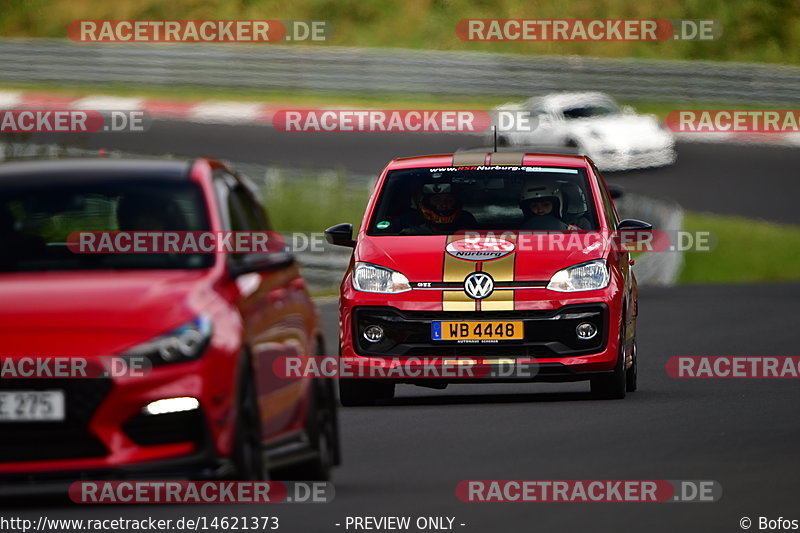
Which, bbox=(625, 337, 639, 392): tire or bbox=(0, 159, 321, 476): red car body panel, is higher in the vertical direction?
bbox=(0, 159, 321, 476): red car body panel

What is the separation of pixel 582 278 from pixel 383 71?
25.8 metres

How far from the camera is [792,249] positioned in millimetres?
28016

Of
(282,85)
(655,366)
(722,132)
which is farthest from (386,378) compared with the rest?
(282,85)

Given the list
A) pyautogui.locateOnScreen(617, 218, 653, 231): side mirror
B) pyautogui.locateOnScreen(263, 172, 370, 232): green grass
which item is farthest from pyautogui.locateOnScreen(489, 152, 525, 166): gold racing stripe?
pyautogui.locateOnScreen(263, 172, 370, 232): green grass

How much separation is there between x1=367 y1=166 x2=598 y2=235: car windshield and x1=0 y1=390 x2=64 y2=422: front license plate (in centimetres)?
576

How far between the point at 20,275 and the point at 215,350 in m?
1.09

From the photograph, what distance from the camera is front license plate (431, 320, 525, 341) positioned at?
1269cm

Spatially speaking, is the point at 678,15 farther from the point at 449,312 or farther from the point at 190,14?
the point at 449,312

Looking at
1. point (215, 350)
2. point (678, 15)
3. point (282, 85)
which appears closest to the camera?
point (215, 350)

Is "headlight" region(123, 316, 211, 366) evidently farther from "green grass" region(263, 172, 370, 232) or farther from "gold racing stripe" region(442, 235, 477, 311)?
"green grass" region(263, 172, 370, 232)

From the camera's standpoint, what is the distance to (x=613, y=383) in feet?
43.0

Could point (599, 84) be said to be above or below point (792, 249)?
above

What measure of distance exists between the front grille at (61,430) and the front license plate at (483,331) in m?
5.24

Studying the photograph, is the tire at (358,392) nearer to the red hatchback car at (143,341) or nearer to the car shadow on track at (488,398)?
the car shadow on track at (488,398)
